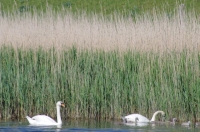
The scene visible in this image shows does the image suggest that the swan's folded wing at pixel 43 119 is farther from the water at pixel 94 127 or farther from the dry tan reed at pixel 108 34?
the dry tan reed at pixel 108 34

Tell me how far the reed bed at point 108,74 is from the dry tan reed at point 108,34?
0.07 ft

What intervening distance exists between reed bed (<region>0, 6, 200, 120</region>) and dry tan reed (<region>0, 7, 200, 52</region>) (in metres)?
0.02

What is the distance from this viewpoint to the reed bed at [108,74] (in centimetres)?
1399

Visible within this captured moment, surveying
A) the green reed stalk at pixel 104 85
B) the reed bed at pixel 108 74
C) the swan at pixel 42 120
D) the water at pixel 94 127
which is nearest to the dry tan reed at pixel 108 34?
the reed bed at pixel 108 74

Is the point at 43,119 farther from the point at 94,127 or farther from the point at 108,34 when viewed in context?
the point at 108,34

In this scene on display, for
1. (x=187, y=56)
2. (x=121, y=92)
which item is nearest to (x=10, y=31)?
(x=121, y=92)

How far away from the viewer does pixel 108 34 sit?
15.7 meters

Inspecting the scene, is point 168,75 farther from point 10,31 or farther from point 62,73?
point 10,31

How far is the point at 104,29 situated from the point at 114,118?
2.56 metres

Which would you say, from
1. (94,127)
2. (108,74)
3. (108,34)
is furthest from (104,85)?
(94,127)

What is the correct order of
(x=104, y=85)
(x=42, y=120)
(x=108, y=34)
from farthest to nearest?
(x=108, y=34) < (x=104, y=85) < (x=42, y=120)

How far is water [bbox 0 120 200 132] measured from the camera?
12.4m

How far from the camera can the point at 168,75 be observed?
559 inches

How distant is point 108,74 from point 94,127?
6.56 ft
